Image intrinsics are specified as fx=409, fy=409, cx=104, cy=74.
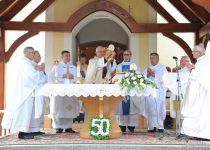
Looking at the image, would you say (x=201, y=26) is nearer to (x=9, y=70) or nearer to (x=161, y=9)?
(x=161, y=9)

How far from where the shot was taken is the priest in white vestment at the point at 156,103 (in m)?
8.72

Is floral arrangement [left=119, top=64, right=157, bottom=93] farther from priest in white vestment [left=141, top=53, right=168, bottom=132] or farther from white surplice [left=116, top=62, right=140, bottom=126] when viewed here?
white surplice [left=116, top=62, right=140, bottom=126]

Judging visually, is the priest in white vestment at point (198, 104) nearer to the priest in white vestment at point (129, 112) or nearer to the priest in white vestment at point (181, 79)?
the priest in white vestment at point (181, 79)

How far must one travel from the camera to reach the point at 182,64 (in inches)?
320

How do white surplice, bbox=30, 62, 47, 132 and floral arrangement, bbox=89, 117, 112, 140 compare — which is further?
white surplice, bbox=30, 62, 47, 132

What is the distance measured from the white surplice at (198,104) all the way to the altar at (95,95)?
80 cm

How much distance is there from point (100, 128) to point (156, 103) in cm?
216

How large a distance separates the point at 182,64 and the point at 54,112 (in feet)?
9.22

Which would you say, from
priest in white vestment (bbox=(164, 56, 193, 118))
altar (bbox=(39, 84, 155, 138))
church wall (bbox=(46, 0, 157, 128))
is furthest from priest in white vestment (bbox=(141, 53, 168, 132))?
church wall (bbox=(46, 0, 157, 128))

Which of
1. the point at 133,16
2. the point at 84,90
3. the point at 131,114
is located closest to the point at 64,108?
the point at 131,114

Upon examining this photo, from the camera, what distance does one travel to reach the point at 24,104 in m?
7.39

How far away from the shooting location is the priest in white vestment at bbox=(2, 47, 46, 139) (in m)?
7.30

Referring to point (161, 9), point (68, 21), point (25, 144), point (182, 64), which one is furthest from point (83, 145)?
point (161, 9)

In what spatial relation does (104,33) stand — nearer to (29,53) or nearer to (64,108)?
(64,108)
